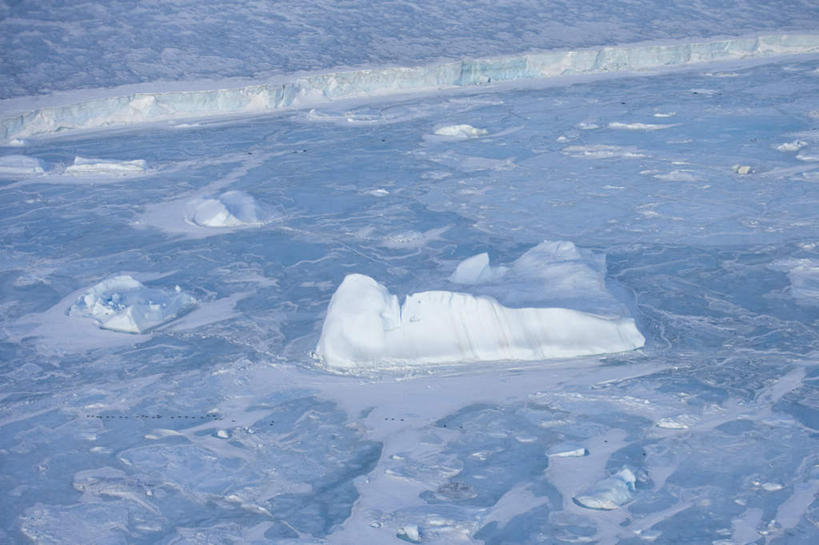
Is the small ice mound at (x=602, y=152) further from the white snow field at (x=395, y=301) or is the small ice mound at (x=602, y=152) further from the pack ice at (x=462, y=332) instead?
the pack ice at (x=462, y=332)

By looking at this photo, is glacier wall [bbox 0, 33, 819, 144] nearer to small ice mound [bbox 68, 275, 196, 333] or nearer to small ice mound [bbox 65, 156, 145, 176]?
small ice mound [bbox 65, 156, 145, 176]

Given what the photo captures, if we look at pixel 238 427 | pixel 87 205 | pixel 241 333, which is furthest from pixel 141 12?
pixel 238 427

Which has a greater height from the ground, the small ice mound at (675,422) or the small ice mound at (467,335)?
the small ice mound at (467,335)

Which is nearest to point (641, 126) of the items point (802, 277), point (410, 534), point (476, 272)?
point (802, 277)

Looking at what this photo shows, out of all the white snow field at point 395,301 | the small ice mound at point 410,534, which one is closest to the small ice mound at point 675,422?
the white snow field at point 395,301

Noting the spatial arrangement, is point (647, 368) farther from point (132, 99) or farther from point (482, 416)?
point (132, 99)

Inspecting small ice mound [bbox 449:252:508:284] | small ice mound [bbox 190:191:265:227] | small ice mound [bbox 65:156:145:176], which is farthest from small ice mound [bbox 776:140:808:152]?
small ice mound [bbox 65:156:145:176]
